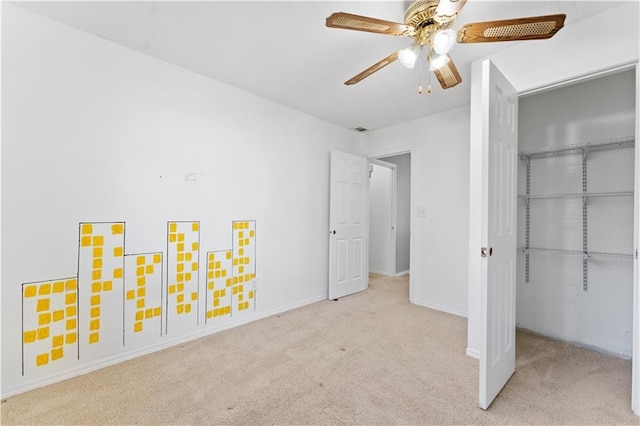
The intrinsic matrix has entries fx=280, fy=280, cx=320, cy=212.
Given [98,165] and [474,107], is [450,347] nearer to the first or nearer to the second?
[474,107]

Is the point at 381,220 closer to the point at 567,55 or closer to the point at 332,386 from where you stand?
the point at 567,55

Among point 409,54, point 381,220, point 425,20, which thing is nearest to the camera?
point 425,20

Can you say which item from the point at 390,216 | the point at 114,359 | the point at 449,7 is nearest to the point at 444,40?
the point at 449,7

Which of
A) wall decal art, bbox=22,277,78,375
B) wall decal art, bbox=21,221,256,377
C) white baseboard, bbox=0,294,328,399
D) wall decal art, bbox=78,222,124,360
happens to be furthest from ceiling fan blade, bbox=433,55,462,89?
wall decal art, bbox=22,277,78,375

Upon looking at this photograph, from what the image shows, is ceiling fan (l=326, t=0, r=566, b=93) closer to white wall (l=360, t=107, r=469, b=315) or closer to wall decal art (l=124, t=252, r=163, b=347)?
white wall (l=360, t=107, r=469, b=315)

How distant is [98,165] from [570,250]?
3920 mm

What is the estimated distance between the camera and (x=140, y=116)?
7.29 ft

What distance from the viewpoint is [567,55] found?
189 cm

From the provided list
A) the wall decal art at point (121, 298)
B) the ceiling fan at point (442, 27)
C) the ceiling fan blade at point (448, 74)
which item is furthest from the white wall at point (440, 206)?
the wall decal art at point (121, 298)

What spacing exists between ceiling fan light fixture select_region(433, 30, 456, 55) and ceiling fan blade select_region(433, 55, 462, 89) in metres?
0.30

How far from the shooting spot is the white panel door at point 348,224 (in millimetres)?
3691

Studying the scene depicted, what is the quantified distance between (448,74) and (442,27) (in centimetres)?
Result: 38

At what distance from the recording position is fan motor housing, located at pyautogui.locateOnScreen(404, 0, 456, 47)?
4.73 feet

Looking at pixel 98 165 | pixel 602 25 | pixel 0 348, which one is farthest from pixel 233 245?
pixel 602 25
